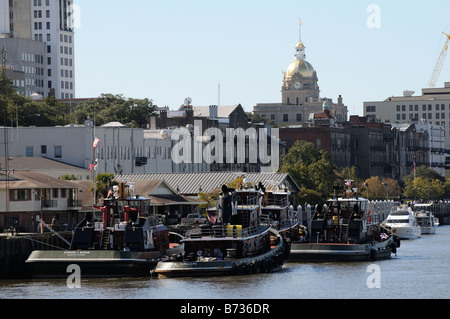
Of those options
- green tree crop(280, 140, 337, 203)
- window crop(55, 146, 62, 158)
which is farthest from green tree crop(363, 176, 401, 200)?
window crop(55, 146, 62, 158)

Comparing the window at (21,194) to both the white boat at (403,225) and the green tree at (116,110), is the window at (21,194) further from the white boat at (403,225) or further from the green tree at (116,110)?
the green tree at (116,110)

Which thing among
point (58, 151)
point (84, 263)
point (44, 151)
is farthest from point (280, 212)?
point (44, 151)

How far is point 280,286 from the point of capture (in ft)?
211

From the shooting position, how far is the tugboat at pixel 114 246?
68062 millimetres

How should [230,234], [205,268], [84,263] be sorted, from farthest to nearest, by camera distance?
[230,234] → [84,263] → [205,268]

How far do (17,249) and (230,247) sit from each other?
13.6 m

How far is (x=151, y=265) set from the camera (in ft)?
230

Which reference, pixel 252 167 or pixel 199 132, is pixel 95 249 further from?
pixel 252 167

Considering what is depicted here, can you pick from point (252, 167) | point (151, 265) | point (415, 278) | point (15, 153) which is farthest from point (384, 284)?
point (252, 167)

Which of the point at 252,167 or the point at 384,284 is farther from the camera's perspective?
the point at 252,167

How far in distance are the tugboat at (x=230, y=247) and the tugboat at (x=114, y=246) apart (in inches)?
81.3

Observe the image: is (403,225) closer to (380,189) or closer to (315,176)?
(315,176)

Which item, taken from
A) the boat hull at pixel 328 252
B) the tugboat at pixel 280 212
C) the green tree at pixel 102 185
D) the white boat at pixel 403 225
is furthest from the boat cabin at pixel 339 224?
the white boat at pixel 403 225
